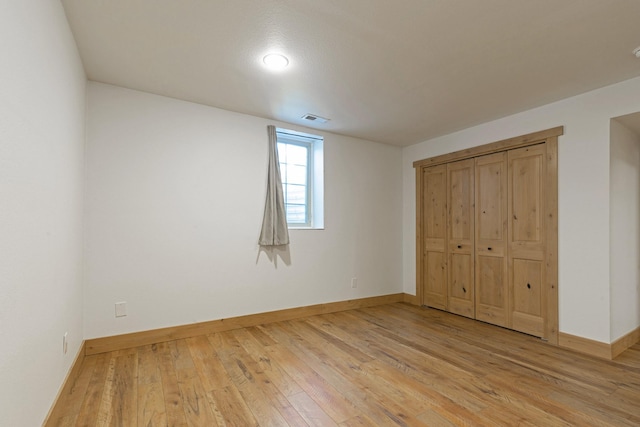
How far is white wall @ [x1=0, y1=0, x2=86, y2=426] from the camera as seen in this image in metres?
1.13

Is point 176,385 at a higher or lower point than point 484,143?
lower

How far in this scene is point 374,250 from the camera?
177 inches

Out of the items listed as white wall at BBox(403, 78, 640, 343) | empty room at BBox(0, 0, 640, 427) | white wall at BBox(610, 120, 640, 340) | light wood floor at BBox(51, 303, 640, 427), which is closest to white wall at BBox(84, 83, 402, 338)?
empty room at BBox(0, 0, 640, 427)

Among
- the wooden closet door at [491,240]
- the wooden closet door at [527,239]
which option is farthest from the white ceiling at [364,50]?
the wooden closet door at [491,240]

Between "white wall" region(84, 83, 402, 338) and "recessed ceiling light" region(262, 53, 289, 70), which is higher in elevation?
"recessed ceiling light" region(262, 53, 289, 70)

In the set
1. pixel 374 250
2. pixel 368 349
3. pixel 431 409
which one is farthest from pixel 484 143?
pixel 431 409

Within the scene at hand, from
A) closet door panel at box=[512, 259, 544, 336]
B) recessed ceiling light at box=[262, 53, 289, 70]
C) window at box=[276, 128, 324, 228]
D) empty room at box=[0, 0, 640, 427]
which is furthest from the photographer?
window at box=[276, 128, 324, 228]

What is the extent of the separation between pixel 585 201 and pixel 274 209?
310cm

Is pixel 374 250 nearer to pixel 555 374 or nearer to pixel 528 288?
pixel 528 288

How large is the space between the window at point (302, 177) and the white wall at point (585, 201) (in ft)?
8.26

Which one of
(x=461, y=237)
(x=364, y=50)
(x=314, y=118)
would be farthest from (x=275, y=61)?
(x=461, y=237)

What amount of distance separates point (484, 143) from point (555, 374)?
2.47 metres

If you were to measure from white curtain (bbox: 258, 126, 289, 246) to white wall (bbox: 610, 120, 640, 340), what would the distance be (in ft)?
10.5

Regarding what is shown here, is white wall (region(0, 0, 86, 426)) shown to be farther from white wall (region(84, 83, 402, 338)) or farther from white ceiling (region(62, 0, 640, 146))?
white wall (region(84, 83, 402, 338))
